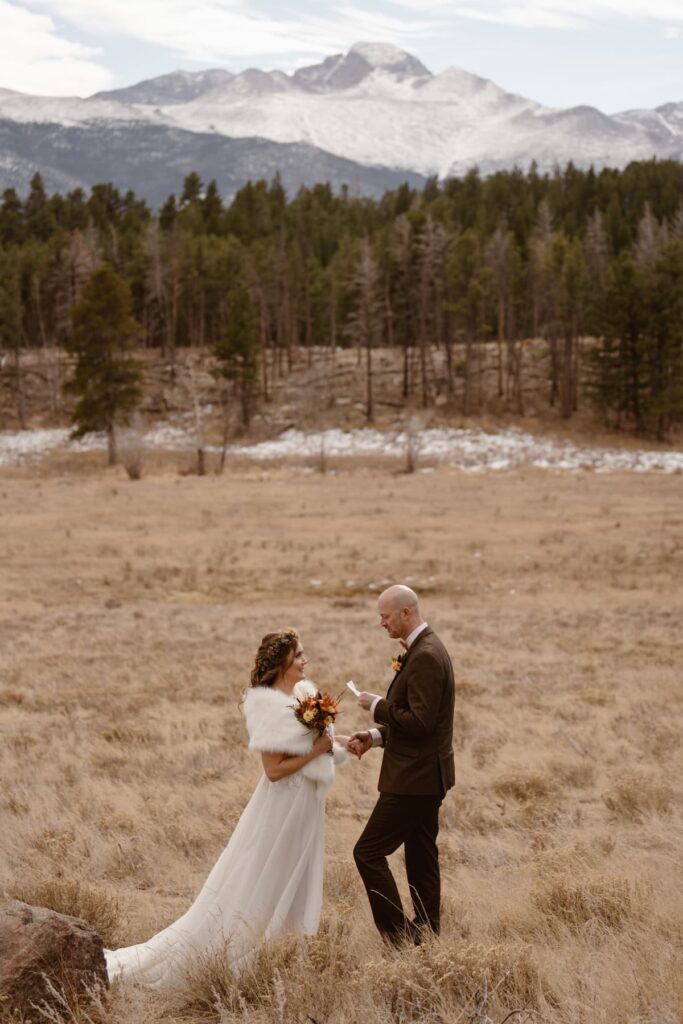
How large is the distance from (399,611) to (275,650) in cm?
66

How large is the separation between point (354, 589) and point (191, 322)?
59.4 m

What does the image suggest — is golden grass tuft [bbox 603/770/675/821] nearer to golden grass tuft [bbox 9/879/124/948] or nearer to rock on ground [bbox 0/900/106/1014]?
golden grass tuft [bbox 9/879/124/948]

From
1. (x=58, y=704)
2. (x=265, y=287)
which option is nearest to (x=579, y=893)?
(x=58, y=704)

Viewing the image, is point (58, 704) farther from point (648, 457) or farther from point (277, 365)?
point (277, 365)

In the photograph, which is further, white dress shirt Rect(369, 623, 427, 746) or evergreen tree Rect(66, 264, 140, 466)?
evergreen tree Rect(66, 264, 140, 466)

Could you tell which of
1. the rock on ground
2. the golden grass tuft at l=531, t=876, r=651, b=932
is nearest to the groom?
the golden grass tuft at l=531, t=876, r=651, b=932

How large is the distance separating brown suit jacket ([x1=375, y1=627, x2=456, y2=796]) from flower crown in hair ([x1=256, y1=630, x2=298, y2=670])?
1.88 feet

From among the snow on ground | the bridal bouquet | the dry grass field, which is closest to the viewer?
the dry grass field

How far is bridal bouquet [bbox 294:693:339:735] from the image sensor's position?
16.2 ft

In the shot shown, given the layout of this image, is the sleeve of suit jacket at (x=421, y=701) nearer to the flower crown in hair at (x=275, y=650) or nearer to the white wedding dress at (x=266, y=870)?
the white wedding dress at (x=266, y=870)

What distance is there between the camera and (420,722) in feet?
16.4

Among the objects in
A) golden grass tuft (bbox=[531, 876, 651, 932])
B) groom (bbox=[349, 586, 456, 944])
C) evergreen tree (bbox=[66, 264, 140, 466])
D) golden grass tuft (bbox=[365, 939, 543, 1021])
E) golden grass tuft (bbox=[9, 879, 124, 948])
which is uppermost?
evergreen tree (bbox=[66, 264, 140, 466])

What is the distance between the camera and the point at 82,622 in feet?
65.0

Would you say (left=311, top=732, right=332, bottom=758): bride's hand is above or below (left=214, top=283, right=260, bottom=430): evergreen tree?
below
